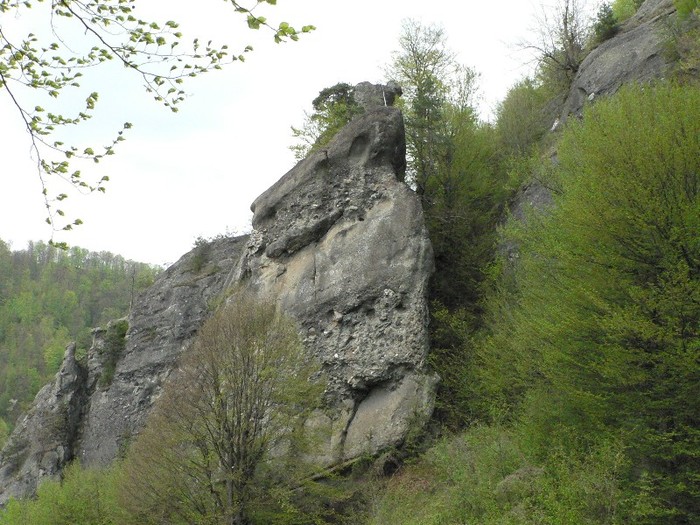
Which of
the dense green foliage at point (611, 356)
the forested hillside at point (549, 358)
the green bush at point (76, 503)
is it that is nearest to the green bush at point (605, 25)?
the forested hillside at point (549, 358)

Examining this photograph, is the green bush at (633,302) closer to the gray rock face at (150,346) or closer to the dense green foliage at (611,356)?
the dense green foliage at (611,356)

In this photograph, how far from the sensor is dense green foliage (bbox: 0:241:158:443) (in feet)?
247

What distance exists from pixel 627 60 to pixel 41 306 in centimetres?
8502

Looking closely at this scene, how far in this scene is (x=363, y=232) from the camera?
71.8ft

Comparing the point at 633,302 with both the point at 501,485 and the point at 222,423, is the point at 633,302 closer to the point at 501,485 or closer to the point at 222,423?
the point at 501,485

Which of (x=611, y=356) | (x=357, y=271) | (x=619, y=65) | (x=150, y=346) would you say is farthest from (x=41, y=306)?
(x=611, y=356)

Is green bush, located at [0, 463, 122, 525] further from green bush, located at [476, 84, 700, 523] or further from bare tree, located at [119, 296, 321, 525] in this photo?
green bush, located at [476, 84, 700, 523]

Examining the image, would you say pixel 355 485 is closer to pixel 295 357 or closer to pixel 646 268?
pixel 295 357

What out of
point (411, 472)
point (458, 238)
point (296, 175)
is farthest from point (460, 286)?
point (411, 472)

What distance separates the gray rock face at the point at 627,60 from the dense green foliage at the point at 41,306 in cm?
5577

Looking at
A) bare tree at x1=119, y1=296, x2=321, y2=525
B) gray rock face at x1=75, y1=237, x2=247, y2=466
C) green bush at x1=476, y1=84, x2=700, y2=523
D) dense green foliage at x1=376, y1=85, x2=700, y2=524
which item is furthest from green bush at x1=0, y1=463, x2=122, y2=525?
green bush at x1=476, y1=84, x2=700, y2=523

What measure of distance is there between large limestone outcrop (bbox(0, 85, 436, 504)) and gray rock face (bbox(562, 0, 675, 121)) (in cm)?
692

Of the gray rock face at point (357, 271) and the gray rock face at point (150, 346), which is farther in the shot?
the gray rock face at point (150, 346)

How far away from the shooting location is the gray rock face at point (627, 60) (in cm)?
2241
